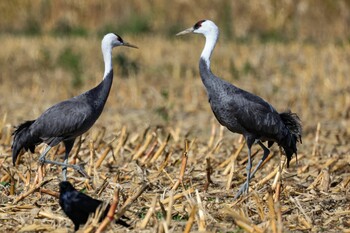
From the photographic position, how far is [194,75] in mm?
17609

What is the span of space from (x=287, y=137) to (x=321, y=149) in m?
2.06

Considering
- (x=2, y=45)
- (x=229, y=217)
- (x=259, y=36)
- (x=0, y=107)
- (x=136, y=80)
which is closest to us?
(x=229, y=217)

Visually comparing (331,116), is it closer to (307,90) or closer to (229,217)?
(307,90)

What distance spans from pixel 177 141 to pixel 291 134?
7.43ft

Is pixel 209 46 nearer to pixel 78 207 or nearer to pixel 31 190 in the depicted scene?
pixel 31 190

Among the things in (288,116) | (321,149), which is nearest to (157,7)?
(321,149)

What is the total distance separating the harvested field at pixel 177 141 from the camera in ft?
20.5

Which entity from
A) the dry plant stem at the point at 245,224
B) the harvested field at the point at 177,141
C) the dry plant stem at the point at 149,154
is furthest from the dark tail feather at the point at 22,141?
the dry plant stem at the point at 245,224

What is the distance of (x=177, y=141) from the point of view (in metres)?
10.2

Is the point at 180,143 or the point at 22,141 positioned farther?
the point at 180,143

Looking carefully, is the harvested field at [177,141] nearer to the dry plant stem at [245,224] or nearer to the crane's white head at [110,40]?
the dry plant stem at [245,224]

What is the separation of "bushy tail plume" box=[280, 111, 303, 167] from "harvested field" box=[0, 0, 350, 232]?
8.4 inches

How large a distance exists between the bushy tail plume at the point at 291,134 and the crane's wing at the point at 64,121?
1.84m

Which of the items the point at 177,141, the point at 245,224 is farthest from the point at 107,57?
the point at 245,224
